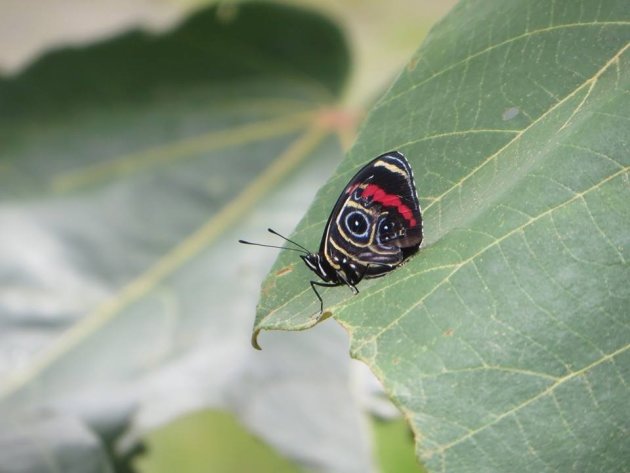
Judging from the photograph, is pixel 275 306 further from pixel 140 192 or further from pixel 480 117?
pixel 140 192

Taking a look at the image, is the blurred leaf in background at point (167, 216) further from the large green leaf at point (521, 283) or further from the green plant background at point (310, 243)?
the large green leaf at point (521, 283)

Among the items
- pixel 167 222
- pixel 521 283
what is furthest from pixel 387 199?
pixel 167 222

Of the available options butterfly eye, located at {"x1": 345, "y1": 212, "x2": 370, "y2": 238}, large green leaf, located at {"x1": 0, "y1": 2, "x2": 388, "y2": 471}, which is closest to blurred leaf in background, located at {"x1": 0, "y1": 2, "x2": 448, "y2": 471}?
large green leaf, located at {"x1": 0, "y1": 2, "x2": 388, "y2": 471}

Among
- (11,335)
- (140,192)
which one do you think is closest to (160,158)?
(140,192)

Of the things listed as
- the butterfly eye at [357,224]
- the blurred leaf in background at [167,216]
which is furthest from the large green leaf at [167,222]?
the butterfly eye at [357,224]

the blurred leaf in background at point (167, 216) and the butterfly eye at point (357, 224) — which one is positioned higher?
the butterfly eye at point (357, 224)

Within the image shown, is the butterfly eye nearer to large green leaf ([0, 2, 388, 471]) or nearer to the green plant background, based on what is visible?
the green plant background
